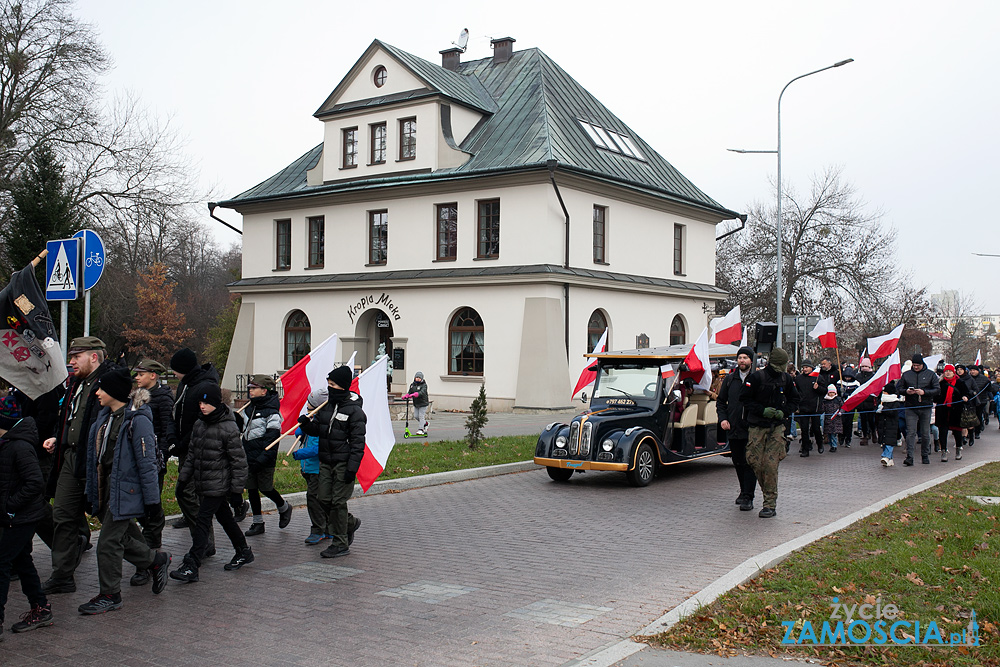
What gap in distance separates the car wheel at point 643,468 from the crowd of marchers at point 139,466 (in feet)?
17.7

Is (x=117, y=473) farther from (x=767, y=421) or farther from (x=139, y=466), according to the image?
(x=767, y=421)

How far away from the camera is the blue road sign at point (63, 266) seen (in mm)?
9102

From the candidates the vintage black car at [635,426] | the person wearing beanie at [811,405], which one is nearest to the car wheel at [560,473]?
the vintage black car at [635,426]

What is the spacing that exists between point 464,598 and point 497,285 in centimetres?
2129

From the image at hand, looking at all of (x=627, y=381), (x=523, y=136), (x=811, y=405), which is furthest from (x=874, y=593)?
(x=523, y=136)

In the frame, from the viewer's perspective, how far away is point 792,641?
5.57 m

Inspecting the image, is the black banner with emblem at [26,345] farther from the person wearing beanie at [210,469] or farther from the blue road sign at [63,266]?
the blue road sign at [63,266]

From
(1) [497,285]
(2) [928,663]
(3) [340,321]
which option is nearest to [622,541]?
(2) [928,663]

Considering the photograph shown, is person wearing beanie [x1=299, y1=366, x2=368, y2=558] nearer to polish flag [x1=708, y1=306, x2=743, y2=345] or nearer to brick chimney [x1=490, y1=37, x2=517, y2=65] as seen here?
polish flag [x1=708, y1=306, x2=743, y2=345]

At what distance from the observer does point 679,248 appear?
33719mm

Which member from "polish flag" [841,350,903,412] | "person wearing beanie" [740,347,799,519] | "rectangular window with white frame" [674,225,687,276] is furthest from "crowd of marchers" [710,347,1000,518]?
"rectangular window with white frame" [674,225,687,276]

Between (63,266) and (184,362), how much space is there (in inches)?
83.0

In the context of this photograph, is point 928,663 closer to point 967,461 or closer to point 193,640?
point 193,640

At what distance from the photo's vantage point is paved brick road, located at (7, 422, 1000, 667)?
18.5 ft
